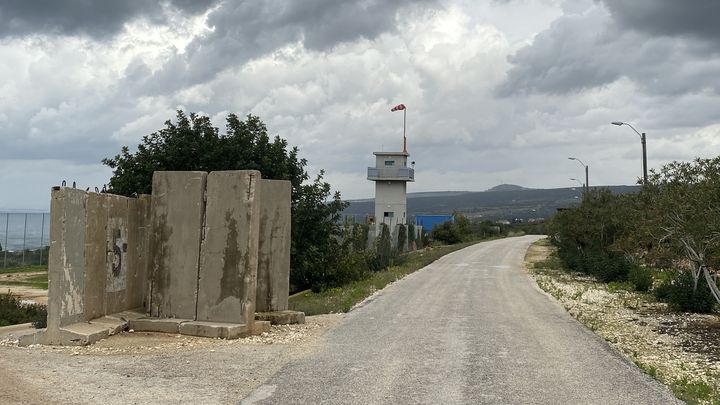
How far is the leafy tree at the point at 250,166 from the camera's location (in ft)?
73.1

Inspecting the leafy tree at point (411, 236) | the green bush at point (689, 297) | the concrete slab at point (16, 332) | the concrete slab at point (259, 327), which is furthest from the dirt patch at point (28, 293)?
the leafy tree at point (411, 236)

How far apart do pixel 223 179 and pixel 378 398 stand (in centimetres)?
615

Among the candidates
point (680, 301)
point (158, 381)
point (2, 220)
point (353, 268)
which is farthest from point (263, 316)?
point (2, 220)

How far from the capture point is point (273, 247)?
14.9 meters

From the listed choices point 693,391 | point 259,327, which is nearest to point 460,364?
point 693,391

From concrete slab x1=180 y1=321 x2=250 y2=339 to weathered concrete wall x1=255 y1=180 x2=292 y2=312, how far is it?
2.04 m

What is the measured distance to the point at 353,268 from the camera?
93.0 feet

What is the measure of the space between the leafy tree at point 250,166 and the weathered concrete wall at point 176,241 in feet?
28.0

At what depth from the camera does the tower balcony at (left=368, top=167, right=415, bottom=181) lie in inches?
2623

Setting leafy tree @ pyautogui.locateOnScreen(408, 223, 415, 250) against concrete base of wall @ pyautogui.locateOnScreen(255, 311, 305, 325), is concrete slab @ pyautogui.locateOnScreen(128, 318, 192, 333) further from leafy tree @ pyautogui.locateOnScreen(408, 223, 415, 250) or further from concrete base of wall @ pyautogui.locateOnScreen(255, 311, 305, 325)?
leafy tree @ pyautogui.locateOnScreen(408, 223, 415, 250)

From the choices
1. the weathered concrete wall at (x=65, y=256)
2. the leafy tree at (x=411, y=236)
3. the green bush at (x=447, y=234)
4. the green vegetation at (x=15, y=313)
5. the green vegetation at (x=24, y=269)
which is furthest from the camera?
the green bush at (x=447, y=234)

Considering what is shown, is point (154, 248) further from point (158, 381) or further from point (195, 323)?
point (158, 381)

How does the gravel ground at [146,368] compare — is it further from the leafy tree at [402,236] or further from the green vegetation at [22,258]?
the leafy tree at [402,236]

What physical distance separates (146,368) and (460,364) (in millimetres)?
4515
